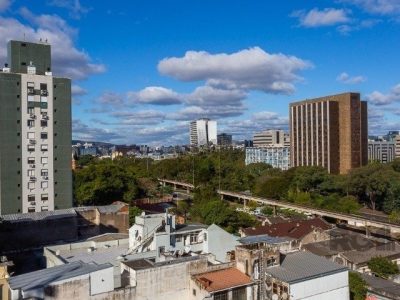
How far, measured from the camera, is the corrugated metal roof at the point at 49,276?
19234mm

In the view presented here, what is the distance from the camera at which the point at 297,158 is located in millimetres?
113438

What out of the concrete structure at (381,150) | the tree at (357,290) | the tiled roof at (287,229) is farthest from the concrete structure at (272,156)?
the tree at (357,290)

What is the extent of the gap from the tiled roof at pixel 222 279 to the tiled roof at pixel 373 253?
16417 millimetres

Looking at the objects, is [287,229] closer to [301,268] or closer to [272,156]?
[301,268]

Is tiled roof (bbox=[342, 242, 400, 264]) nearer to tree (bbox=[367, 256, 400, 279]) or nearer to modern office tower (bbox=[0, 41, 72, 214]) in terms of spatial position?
tree (bbox=[367, 256, 400, 279])

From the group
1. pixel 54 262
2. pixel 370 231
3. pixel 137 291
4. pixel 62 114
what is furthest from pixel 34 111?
pixel 370 231

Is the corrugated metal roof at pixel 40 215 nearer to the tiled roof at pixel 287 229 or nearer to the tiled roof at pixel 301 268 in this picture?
the tiled roof at pixel 287 229

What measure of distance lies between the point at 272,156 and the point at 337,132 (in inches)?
1876

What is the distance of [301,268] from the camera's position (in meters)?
24.5

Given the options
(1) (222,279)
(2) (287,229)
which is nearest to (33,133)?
(2) (287,229)

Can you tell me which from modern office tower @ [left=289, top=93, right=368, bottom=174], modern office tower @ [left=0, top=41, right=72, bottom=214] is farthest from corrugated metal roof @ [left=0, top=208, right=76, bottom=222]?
modern office tower @ [left=289, top=93, right=368, bottom=174]

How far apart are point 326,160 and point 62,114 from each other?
71412 millimetres

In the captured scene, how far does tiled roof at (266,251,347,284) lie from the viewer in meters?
23.5

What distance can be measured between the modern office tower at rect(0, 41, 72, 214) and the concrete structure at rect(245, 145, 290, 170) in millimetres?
99702
